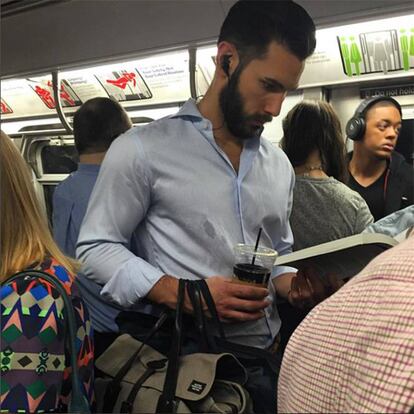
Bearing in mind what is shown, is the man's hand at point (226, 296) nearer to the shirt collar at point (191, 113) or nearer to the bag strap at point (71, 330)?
the bag strap at point (71, 330)

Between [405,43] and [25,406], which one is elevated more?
[405,43]

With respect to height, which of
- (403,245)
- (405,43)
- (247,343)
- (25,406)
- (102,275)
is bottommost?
(247,343)

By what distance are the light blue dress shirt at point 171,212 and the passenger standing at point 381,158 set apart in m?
0.52

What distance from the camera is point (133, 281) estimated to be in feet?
3.63

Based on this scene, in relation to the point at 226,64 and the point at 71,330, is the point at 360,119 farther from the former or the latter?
the point at 71,330

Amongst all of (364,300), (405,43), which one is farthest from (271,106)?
(364,300)

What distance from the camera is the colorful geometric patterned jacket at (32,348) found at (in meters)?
0.87

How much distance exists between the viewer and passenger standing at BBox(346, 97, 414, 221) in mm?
1549

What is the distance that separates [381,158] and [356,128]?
0.47 feet

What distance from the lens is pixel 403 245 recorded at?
488 mm

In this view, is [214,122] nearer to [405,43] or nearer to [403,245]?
[405,43]

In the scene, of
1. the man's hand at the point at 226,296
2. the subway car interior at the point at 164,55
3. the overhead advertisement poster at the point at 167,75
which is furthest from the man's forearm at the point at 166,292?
the overhead advertisement poster at the point at 167,75

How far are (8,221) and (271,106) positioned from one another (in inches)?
27.7

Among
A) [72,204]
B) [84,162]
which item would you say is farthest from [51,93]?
[72,204]
